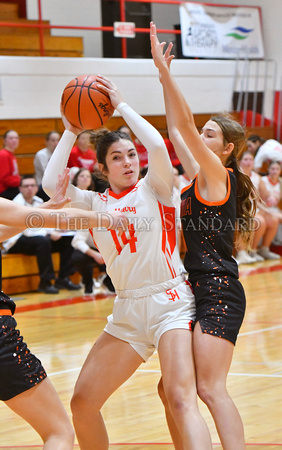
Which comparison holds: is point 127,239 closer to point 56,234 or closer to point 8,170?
point 56,234

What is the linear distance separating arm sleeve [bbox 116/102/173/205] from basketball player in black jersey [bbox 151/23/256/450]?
12cm

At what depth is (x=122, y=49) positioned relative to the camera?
12.5 m

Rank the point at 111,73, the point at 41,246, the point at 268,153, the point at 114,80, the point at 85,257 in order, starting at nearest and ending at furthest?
the point at 85,257
the point at 41,246
the point at 111,73
the point at 114,80
the point at 268,153

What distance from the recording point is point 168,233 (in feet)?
11.6

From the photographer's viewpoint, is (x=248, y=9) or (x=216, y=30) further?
(x=248, y=9)

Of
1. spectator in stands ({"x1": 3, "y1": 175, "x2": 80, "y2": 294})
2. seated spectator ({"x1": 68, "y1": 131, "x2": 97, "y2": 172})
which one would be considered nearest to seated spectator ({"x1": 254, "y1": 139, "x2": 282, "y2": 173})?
seated spectator ({"x1": 68, "y1": 131, "x2": 97, "y2": 172})

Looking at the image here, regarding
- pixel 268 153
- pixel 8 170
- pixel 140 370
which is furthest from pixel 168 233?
pixel 268 153

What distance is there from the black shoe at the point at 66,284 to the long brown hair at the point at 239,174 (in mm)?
6131

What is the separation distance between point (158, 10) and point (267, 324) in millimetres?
9669

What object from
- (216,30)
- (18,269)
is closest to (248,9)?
(216,30)

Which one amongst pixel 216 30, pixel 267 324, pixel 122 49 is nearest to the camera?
pixel 267 324

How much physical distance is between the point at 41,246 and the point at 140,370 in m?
3.97

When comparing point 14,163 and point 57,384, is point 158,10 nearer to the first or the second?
point 14,163

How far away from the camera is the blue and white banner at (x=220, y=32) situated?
508 inches
